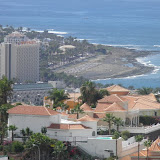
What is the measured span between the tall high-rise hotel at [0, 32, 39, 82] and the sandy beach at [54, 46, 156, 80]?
6689 mm

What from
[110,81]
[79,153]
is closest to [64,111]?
→ [79,153]

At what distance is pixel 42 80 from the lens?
16300cm

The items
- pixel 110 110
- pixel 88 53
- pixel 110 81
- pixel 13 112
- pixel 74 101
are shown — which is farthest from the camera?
Answer: pixel 88 53

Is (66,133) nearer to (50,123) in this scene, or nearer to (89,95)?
(50,123)

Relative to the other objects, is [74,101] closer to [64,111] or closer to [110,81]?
[64,111]

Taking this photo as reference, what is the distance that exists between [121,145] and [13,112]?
873 cm

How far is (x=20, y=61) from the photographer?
16462 cm

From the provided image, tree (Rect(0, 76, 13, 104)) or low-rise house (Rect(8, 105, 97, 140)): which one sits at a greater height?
tree (Rect(0, 76, 13, 104))

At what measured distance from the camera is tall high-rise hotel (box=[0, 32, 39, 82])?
16150 cm

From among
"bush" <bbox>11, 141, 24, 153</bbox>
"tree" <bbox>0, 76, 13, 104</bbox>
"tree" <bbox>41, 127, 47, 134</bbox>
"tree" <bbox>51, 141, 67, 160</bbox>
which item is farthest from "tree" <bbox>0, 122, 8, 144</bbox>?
"tree" <bbox>0, 76, 13, 104</bbox>

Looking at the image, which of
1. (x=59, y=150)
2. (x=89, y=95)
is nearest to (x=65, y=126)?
(x=59, y=150)

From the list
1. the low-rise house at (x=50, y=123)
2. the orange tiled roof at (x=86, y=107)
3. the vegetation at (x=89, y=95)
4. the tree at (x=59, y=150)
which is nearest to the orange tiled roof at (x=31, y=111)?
Answer: the low-rise house at (x=50, y=123)

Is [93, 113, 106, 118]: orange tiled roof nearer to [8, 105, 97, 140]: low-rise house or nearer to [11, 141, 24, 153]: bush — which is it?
[8, 105, 97, 140]: low-rise house

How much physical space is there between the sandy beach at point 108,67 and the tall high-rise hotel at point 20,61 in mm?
6689
